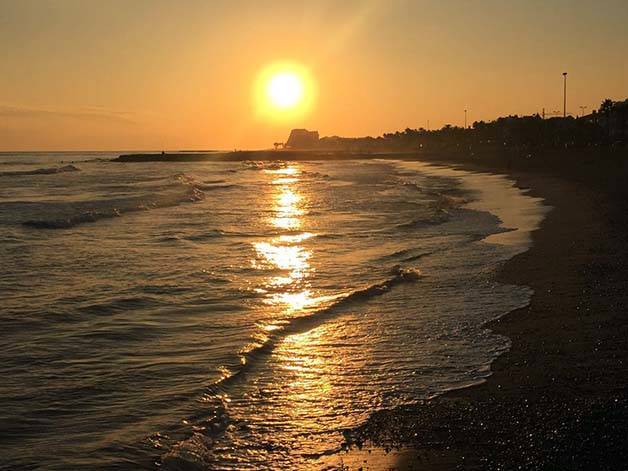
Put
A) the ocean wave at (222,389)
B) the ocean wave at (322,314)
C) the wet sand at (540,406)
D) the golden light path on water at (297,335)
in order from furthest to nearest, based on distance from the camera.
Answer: the ocean wave at (322,314) < the golden light path on water at (297,335) < the ocean wave at (222,389) < the wet sand at (540,406)

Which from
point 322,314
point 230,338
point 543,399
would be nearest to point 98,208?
point 322,314

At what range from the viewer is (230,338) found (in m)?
10.4

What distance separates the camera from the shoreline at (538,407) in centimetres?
596

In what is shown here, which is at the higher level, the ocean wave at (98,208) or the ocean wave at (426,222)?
the ocean wave at (98,208)

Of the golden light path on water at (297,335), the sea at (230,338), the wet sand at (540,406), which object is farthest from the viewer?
the golden light path on water at (297,335)

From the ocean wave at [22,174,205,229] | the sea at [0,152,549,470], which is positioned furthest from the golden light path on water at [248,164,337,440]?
the ocean wave at [22,174,205,229]

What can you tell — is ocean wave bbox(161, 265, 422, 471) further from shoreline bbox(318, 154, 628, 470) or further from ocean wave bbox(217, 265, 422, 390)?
shoreline bbox(318, 154, 628, 470)

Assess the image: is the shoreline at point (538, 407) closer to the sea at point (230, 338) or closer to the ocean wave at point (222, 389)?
the sea at point (230, 338)

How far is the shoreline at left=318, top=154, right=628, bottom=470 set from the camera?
19.6ft

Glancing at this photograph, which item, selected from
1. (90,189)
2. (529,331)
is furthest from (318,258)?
(90,189)

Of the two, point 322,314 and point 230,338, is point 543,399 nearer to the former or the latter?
point 230,338

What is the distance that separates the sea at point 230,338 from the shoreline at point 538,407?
1.06ft

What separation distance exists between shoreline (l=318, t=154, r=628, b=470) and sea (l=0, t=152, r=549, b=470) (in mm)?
324

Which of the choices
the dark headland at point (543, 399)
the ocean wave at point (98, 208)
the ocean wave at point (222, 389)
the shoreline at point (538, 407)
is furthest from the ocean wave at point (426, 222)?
the ocean wave at point (98, 208)
